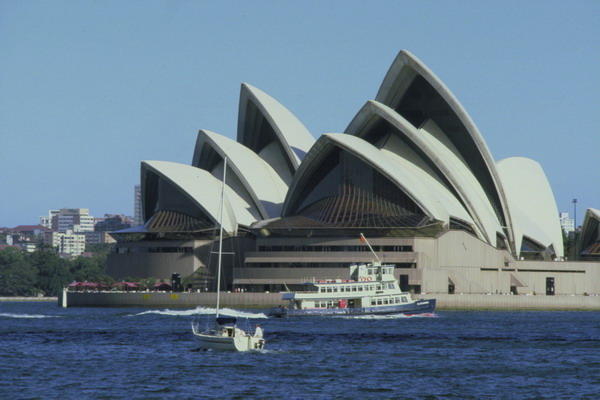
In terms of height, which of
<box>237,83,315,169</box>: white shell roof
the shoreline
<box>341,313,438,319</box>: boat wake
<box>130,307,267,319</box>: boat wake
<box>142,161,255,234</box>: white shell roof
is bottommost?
<box>341,313,438,319</box>: boat wake

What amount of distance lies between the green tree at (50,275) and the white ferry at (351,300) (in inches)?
3923

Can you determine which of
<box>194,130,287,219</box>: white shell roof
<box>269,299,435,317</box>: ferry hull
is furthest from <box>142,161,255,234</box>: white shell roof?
<box>269,299,435,317</box>: ferry hull

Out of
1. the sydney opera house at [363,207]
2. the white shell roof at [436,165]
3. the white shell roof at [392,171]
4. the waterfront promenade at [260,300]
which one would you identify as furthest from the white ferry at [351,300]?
the white shell roof at [436,165]

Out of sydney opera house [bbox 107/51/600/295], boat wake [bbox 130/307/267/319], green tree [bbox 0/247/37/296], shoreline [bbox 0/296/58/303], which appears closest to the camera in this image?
boat wake [bbox 130/307/267/319]

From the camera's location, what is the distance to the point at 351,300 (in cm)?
8962

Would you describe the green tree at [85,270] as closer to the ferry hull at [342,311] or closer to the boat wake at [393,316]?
the ferry hull at [342,311]

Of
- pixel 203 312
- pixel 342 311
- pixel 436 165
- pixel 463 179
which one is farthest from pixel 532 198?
pixel 342 311

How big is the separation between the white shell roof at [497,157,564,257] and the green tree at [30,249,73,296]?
82058mm

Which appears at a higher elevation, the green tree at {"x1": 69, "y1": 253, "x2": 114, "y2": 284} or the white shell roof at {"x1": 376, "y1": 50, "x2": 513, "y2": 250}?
the white shell roof at {"x1": 376, "y1": 50, "x2": 513, "y2": 250}

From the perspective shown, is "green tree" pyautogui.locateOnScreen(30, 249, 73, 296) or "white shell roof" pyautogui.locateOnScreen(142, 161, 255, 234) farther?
"green tree" pyautogui.locateOnScreen(30, 249, 73, 296)

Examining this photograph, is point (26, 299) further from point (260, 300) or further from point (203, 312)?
point (203, 312)

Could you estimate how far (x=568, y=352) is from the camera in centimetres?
5919

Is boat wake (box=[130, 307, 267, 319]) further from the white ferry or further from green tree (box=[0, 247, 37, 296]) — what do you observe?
green tree (box=[0, 247, 37, 296])

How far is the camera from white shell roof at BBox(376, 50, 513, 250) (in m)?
109
